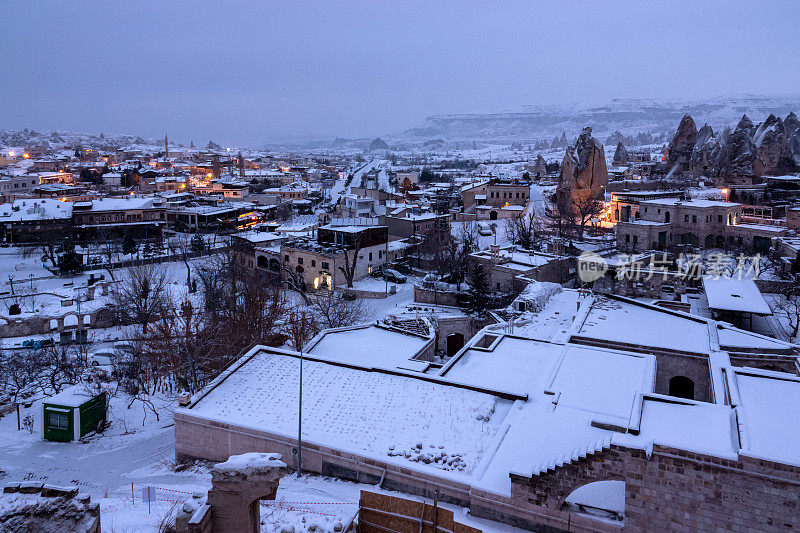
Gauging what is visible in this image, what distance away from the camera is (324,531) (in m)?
9.34

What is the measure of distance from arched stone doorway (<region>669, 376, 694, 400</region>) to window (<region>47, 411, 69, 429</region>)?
1663 cm

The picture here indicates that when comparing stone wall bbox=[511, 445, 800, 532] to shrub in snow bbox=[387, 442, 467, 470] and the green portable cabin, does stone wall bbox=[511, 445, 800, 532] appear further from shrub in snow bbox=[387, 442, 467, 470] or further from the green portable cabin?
the green portable cabin

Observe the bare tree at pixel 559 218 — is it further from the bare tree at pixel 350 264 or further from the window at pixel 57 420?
the window at pixel 57 420

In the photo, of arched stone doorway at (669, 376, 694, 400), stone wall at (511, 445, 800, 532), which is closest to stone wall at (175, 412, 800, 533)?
stone wall at (511, 445, 800, 532)

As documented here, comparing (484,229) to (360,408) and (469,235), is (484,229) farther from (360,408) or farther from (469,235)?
(360,408)

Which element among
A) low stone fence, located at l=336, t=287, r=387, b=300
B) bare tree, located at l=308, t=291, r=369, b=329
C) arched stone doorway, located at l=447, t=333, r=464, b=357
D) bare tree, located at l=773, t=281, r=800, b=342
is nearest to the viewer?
bare tree, located at l=773, t=281, r=800, b=342

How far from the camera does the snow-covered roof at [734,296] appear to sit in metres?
21.9

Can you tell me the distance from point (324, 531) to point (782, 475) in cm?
694

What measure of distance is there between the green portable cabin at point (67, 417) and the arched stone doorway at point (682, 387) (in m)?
16.2

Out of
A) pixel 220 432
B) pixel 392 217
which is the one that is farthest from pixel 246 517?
pixel 392 217

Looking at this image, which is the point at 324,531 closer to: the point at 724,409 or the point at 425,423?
the point at 425,423

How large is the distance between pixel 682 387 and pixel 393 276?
73.5 feet

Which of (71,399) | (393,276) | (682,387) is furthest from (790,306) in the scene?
(71,399)

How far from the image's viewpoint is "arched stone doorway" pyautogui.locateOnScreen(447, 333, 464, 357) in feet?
82.3
